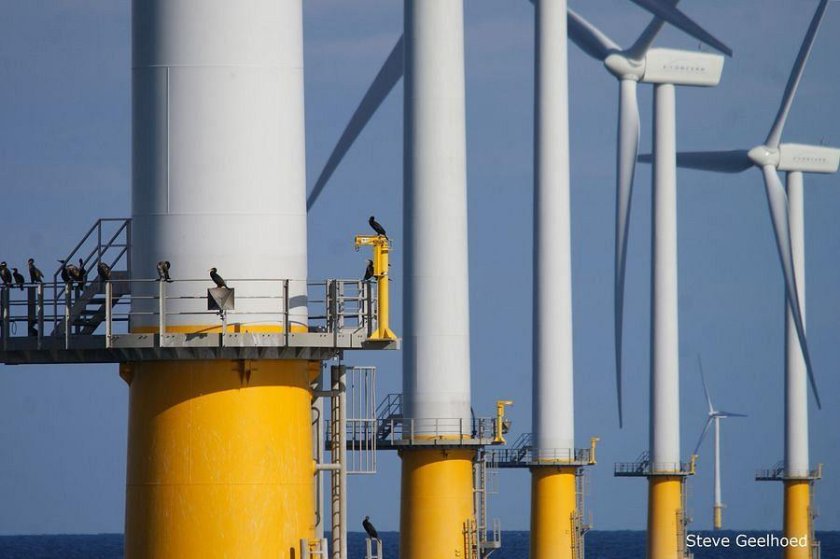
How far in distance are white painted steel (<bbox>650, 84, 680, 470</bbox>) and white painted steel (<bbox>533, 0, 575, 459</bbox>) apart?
37494 millimetres

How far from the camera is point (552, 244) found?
94188mm

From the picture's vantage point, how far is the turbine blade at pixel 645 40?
407 feet

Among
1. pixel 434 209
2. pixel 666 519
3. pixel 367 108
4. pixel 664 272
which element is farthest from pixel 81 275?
pixel 666 519

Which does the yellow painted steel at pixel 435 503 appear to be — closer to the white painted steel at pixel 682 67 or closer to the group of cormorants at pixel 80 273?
the group of cormorants at pixel 80 273

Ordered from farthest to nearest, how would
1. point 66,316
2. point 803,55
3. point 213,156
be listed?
point 803,55, point 66,316, point 213,156

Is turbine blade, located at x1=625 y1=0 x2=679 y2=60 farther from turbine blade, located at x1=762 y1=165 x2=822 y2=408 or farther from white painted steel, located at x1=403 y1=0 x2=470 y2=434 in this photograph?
white painted steel, located at x1=403 y1=0 x2=470 y2=434

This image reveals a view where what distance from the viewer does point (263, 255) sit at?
25.8 meters

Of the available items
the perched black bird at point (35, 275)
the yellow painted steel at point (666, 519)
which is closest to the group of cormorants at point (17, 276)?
the perched black bird at point (35, 275)

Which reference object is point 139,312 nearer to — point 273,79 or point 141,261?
point 141,261

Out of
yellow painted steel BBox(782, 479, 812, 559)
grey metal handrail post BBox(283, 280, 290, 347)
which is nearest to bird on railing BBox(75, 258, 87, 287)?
grey metal handrail post BBox(283, 280, 290, 347)

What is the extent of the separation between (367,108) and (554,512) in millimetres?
23128

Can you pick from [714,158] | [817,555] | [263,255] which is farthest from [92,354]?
[817,555]

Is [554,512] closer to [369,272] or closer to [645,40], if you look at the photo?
[645,40]

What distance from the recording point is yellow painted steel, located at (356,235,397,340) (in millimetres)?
26875
